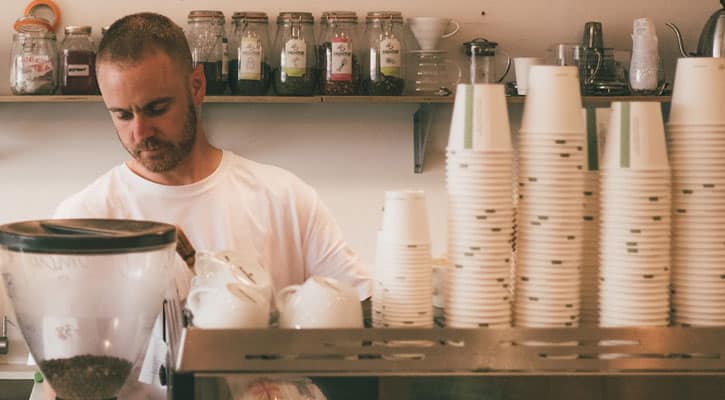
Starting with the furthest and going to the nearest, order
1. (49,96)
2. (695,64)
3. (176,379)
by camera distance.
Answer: (49,96)
(695,64)
(176,379)


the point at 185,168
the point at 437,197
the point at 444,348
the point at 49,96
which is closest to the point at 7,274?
the point at 444,348

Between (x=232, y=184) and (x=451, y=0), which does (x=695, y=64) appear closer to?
(x=232, y=184)

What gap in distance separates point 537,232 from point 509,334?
0.42 ft

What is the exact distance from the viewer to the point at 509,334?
1.07m

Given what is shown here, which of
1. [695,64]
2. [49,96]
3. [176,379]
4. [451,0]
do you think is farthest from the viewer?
[451,0]

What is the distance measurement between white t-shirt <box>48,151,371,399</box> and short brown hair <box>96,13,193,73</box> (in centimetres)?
25

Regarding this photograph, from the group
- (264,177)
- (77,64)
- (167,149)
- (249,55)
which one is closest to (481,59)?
(249,55)

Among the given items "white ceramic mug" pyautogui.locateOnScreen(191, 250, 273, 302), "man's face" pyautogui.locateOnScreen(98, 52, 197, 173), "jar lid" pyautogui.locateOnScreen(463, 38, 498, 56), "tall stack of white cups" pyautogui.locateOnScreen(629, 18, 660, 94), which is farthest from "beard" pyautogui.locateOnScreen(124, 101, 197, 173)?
"tall stack of white cups" pyautogui.locateOnScreen(629, 18, 660, 94)

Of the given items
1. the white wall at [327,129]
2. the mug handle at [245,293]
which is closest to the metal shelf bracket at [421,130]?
the white wall at [327,129]

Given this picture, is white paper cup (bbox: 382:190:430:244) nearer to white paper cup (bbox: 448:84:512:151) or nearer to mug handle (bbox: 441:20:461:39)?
white paper cup (bbox: 448:84:512:151)

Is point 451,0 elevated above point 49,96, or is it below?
above

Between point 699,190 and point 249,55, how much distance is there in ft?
6.25

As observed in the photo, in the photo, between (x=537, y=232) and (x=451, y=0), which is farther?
(x=451, y=0)

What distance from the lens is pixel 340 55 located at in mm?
2859
